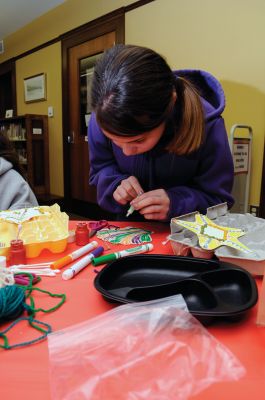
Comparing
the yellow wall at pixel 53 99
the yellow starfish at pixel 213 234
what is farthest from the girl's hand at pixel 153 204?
the yellow wall at pixel 53 99

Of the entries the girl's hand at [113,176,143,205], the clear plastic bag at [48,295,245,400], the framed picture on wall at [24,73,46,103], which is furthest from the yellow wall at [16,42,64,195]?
the clear plastic bag at [48,295,245,400]

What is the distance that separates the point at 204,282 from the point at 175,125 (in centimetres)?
40

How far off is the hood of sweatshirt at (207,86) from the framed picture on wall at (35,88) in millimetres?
3229

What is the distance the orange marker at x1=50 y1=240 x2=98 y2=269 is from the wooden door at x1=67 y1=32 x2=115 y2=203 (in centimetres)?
266

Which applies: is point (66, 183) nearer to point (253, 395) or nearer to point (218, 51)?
point (218, 51)

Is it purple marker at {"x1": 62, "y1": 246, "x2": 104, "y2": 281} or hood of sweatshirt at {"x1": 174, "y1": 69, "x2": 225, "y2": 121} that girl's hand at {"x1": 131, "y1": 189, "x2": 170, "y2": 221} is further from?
hood of sweatshirt at {"x1": 174, "y1": 69, "x2": 225, "y2": 121}

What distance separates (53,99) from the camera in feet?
12.1

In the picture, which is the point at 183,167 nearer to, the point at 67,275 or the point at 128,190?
the point at 128,190

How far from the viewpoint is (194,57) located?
2.27m

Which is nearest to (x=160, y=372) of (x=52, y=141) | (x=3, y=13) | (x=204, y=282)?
(x=204, y=282)

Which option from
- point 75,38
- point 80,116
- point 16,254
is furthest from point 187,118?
point 75,38

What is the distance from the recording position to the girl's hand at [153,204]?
2.43 ft

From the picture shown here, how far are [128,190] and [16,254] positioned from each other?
0.31 meters

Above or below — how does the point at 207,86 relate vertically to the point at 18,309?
above
